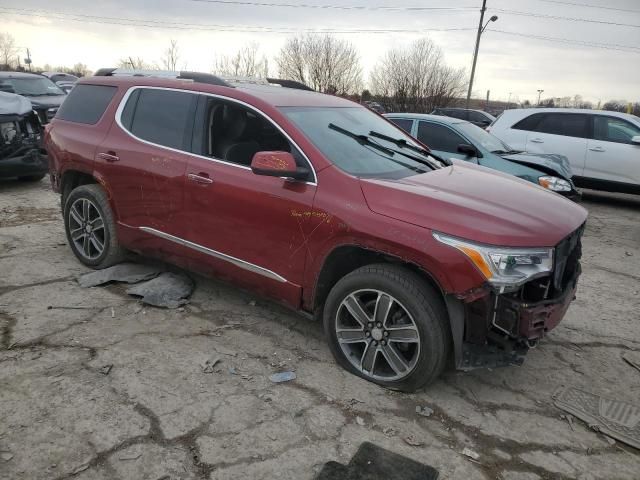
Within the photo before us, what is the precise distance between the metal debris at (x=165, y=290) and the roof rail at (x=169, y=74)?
174 cm

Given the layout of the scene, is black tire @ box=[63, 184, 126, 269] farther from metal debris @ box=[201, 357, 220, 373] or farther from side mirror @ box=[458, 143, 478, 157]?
side mirror @ box=[458, 143, 478, 157]

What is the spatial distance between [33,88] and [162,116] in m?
11.1

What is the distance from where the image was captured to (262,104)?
3.64m

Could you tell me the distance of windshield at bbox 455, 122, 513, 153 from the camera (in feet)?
24.0

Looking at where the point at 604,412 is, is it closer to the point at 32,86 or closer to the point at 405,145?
the point at 405,145

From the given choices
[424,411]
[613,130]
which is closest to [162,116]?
[424,411]

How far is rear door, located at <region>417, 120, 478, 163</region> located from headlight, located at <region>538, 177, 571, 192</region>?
111cm

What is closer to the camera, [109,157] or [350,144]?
[350,144]

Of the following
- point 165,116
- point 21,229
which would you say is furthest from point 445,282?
point 21,229

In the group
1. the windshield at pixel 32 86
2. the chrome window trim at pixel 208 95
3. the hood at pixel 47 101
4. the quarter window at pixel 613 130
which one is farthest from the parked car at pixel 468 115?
the chrome window trim at pixel 208 95

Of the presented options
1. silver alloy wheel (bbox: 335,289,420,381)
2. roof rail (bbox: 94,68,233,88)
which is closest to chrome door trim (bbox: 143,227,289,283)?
silver alloy wheel (bbox: 335,289,420,381)

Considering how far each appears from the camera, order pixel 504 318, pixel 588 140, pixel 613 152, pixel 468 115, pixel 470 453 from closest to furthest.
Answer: pixel 470 453, pixel 504 318, pixel 613 152, pixel 588 140, pixel 468 115

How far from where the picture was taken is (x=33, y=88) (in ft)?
42.7

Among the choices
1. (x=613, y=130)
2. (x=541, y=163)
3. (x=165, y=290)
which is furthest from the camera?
(x=613, y=130)
